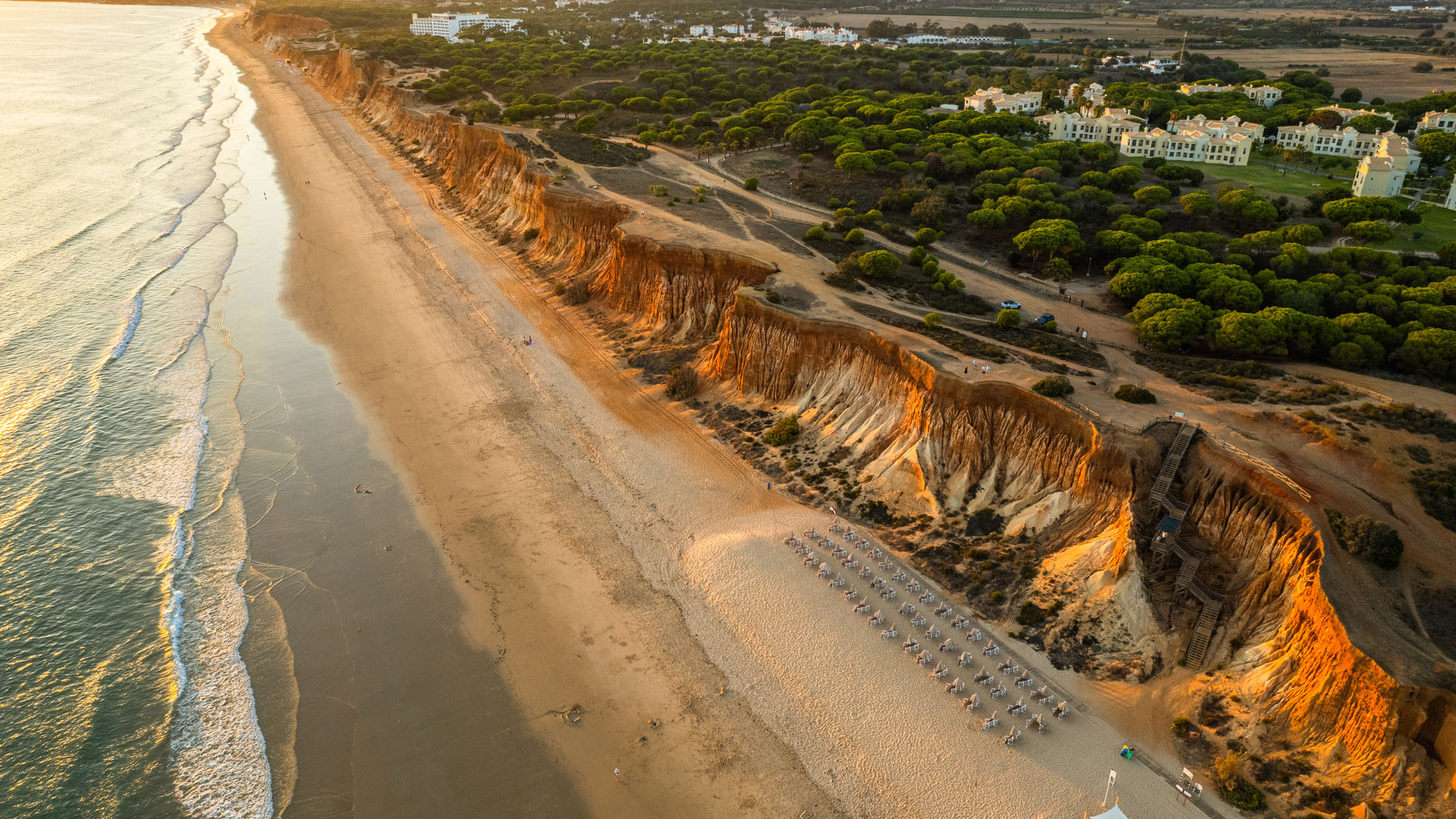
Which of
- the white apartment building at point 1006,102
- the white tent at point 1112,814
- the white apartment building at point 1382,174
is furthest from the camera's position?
the white apartment building at point 1006,102

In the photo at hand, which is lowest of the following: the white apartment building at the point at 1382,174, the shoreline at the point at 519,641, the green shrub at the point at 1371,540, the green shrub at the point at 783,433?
the shoreline at the point at 519,641

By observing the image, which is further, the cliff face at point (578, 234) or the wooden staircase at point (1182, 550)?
the cliff face at point (578, 234)

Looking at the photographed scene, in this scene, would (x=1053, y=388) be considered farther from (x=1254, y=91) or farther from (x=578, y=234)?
(x=1254, y=91)

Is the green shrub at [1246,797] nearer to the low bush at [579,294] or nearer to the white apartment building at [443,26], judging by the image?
the low bush at [579,294]

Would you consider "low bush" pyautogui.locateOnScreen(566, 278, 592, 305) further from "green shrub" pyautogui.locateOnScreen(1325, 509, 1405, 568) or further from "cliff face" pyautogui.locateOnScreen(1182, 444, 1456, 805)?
"green shrub" pyautogui.locateOnScreen(1325, 509, 1405, 568)

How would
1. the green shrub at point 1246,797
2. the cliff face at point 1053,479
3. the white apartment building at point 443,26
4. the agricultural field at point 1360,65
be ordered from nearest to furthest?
the cliff face at point 1053,479
the green shrub at point 1246,797
the agricultural field at point 1360,65
the white apartment building at point 443,26

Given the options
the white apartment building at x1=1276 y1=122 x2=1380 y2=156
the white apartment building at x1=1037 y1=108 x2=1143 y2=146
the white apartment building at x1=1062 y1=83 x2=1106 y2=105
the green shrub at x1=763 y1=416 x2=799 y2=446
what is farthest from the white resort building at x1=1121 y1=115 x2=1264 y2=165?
the green shrub at x1=763 y1=416 x2=799 y2=446

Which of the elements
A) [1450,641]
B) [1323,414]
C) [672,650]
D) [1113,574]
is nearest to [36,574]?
[672,650]

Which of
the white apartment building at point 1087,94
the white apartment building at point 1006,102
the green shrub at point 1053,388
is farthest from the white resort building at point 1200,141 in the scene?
the green shrub at point 1053,388
